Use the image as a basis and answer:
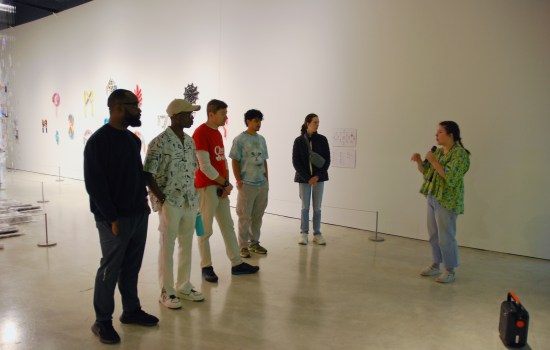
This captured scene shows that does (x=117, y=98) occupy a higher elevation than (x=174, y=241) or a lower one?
higher

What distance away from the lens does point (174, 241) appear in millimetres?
3125

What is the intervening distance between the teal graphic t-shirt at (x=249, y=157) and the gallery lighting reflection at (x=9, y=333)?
240cm

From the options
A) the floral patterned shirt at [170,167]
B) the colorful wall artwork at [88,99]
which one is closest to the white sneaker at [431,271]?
the floral patterned shirt at [170,167]

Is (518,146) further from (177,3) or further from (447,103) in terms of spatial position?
(177,3)

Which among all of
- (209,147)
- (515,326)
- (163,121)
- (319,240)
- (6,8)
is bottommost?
(319,240)

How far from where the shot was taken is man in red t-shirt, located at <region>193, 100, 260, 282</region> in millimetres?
3629

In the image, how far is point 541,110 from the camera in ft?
15.5

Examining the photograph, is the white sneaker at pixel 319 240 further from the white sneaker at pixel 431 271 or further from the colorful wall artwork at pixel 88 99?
the colorful wall artwork at pixel 88 99

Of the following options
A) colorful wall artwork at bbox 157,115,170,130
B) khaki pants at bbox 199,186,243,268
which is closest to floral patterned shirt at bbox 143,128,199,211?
khaki pants at bbox 199,186,243,268

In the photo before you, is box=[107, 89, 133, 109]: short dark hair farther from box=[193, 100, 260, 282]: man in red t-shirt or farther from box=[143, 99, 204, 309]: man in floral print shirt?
box=[193, 100, 260, 282]: man in red t-shirt

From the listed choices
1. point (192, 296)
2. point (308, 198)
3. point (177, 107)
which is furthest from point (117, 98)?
point (308, 198)

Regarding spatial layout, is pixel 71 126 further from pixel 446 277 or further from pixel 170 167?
pixel 446 277

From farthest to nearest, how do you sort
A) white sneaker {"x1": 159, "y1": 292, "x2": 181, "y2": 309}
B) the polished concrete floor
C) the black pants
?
white sneaker {"x1": 159, "y1": 292, "x2": 181, "y2": 309} → the polished concrete floor → the black pants

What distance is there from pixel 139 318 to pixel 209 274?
1.02 m
